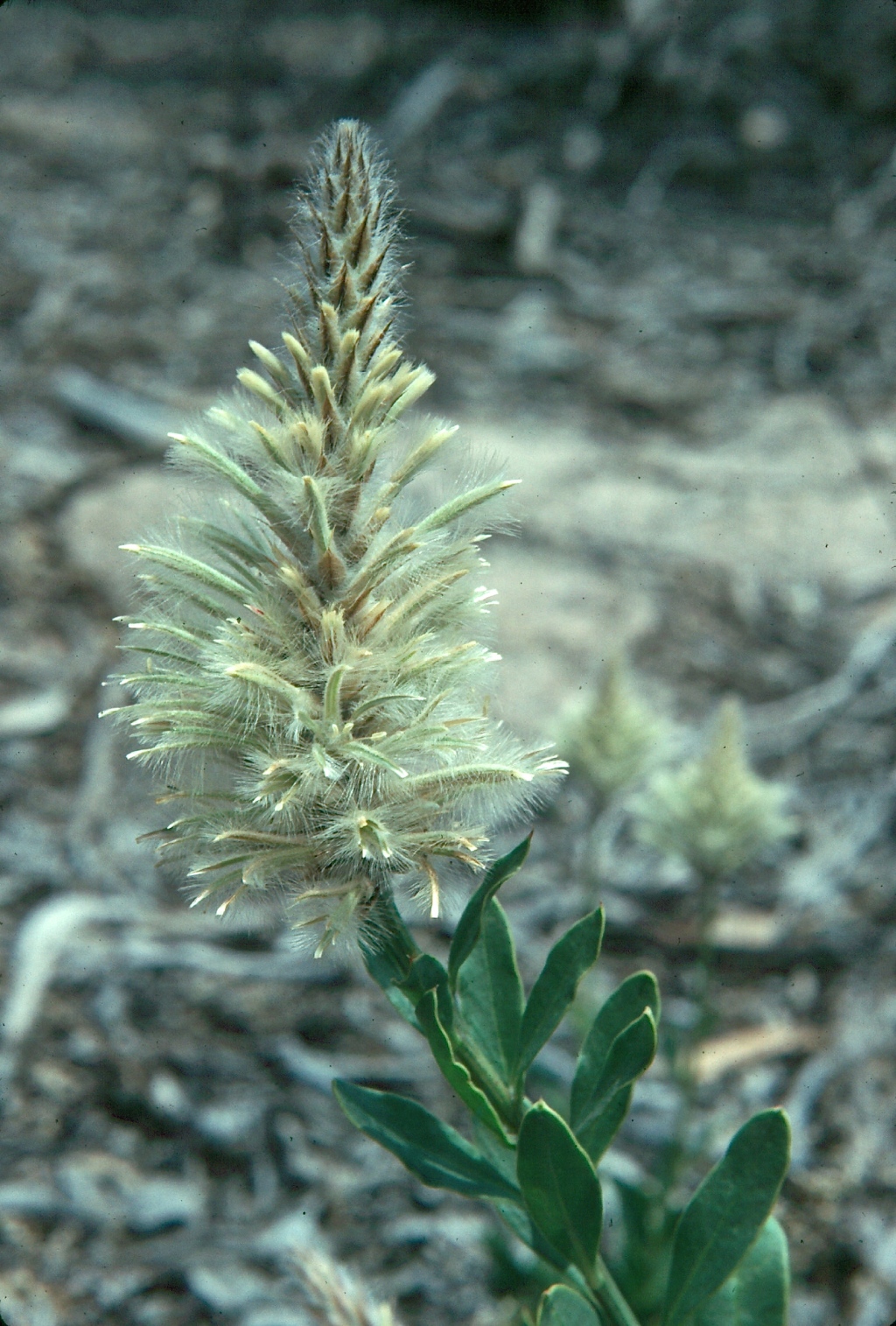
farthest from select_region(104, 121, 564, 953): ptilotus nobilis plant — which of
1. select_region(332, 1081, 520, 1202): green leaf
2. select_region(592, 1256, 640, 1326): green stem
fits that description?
select_region(592, 1256, 640, 1326): green stem

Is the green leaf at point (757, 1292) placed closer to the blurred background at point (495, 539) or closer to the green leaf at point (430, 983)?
the green leaf at point (430, 983)

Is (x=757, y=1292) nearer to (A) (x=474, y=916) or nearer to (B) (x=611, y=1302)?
(B) (x=611, y=1302)

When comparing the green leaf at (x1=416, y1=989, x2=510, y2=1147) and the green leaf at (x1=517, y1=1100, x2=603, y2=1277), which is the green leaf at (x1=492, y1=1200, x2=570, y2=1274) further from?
the green leaf at (x1=416, y1=989, x2=510, y2=1147)

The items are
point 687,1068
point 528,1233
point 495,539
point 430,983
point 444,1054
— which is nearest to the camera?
point 444,1054

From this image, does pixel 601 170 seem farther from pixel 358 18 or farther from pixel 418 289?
pixel 358 18

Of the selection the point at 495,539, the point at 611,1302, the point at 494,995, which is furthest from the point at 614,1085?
the point at 495,539

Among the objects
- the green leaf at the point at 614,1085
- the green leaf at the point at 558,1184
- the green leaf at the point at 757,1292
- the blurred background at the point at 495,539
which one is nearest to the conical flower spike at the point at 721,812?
the blurred background at the point at 495,539

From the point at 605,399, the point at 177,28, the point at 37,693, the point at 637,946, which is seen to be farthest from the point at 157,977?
the point at 177,28
